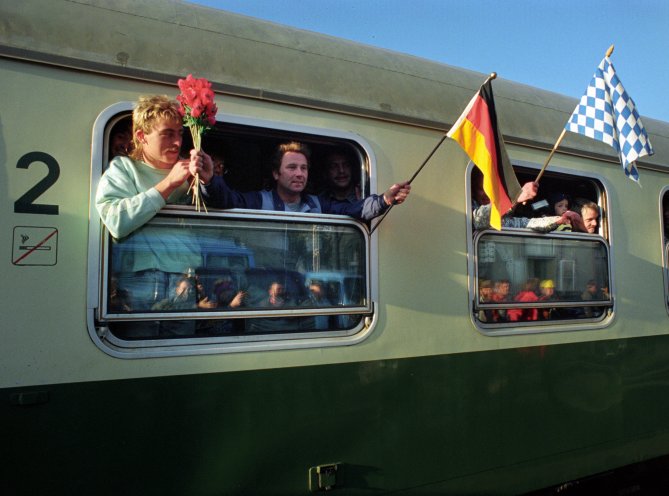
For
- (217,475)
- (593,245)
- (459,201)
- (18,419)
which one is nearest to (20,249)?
(18,419)

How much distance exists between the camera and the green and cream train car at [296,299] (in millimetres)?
2141

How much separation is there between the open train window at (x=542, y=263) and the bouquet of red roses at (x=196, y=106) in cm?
156

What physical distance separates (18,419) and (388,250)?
5.54 ft

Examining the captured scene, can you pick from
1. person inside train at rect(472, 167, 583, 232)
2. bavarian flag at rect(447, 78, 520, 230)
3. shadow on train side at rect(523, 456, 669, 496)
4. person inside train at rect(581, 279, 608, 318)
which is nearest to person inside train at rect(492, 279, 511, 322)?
person inside train at rect(472, 167, 583, 232)

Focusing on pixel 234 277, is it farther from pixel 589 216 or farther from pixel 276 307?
pixel 589 216

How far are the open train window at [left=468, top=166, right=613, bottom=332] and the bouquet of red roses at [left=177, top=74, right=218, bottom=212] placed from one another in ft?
5.11

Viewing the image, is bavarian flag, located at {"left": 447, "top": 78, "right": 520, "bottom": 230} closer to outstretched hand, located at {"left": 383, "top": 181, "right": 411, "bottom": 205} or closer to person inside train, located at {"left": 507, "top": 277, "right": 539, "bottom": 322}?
outstretched hand, located at {"left": 383, "top": 181, "right": 411, "bottom": 205}

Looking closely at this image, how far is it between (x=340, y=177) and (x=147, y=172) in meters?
0.94

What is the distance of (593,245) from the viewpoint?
3.64 metres

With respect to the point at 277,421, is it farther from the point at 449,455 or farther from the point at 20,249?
the point at 20,249

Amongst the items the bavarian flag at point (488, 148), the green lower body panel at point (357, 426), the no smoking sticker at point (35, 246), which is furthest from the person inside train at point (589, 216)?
the no smoking sticker at point (35, 246)

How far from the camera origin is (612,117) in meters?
3.20

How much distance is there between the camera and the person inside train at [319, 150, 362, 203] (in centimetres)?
284

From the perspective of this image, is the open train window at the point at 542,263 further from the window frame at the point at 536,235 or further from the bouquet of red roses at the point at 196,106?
the bouquet of red roses at the point at 196,106
